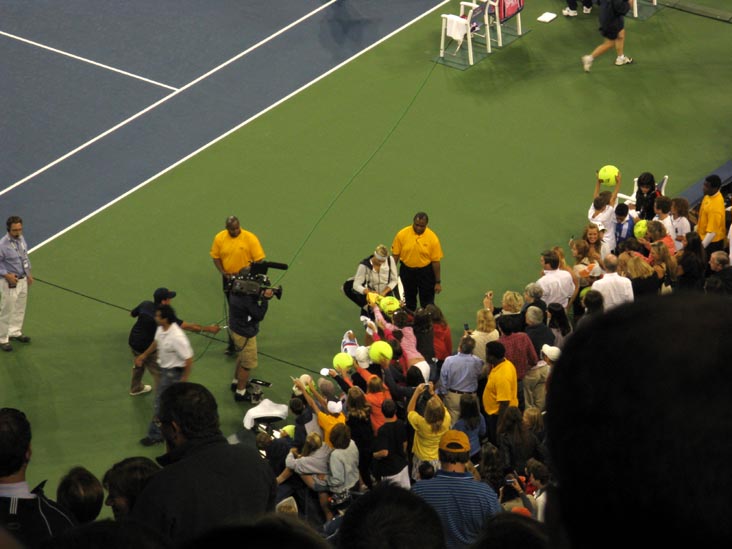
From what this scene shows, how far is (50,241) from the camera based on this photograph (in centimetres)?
1565

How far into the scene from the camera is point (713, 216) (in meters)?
13.5

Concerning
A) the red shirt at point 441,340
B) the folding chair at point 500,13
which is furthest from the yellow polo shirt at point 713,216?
the folding chair at point 500,13

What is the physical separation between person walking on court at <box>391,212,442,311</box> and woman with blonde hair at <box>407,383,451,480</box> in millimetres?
3138

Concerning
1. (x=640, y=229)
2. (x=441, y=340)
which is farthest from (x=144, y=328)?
(x=640, y=229)

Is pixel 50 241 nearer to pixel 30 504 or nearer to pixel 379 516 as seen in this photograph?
pixel 30 504

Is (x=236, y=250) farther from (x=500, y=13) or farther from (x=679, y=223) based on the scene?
(x=500, y=13)

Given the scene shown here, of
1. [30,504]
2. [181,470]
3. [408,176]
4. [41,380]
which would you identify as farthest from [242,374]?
[181,470]

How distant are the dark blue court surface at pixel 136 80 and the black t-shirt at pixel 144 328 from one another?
447 centimetres

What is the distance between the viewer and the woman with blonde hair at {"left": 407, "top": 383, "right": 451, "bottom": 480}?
9.95m

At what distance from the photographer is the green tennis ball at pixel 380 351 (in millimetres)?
11273

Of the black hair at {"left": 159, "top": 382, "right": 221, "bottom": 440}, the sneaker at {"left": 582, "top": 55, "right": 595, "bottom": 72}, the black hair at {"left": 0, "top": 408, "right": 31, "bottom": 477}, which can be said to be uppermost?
the black hair at {"left": 159, "top": 382, "right": 221, "bottom": 440}

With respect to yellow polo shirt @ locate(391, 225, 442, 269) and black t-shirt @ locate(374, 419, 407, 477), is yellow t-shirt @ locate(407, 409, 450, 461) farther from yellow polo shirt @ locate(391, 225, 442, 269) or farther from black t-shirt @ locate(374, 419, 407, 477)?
yellow polo shirt @ locate(391, 225, 442, 269)

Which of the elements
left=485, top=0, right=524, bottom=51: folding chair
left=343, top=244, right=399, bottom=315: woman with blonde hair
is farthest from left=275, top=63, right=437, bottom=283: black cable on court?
left=343, top=244, right=399, bottom=315: woman with blonde hair

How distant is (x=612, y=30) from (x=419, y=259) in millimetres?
7901
